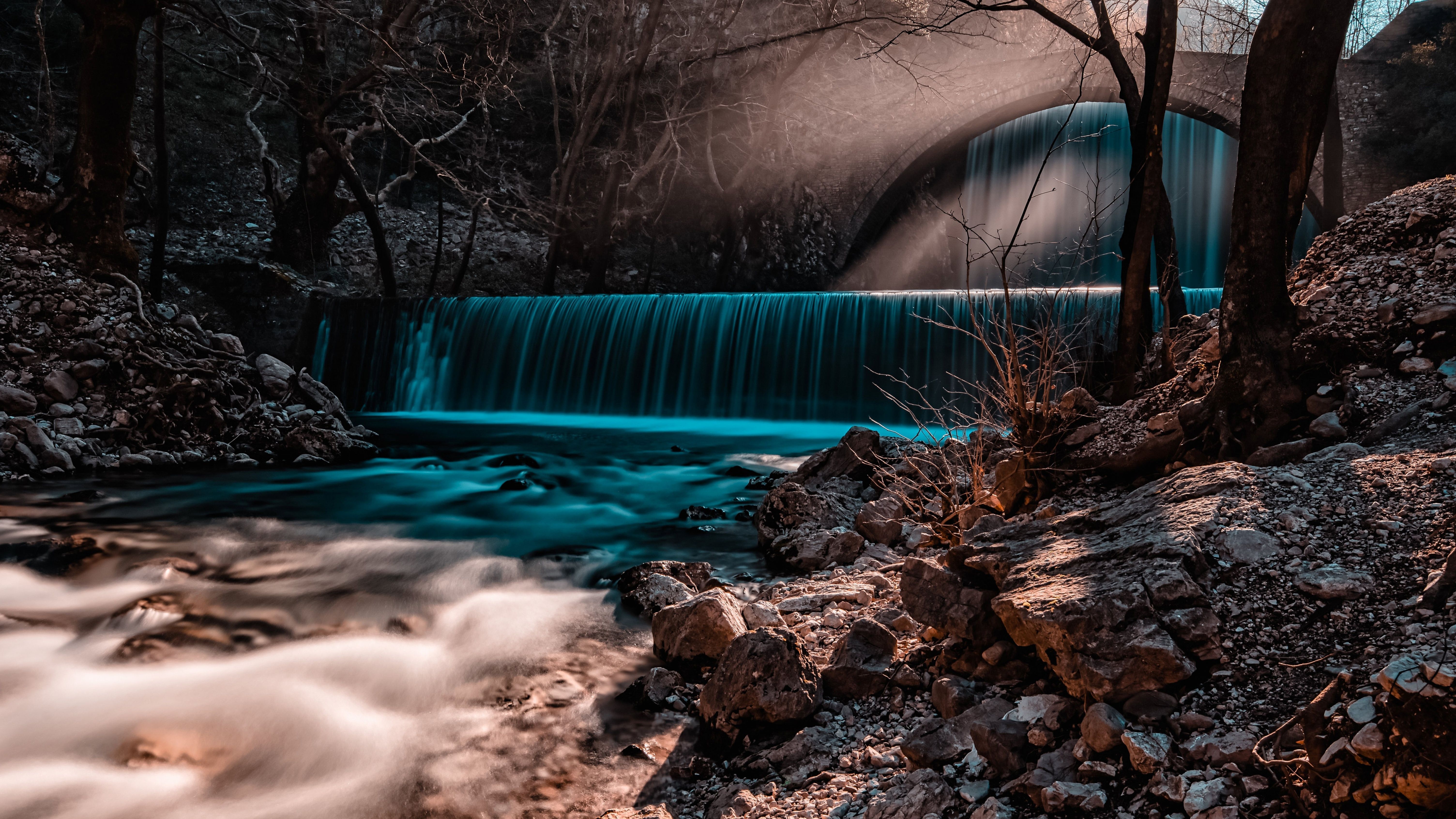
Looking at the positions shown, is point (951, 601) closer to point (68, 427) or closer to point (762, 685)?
point (762, 685)

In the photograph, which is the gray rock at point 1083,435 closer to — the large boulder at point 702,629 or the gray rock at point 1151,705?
the large boulder at point 702,629

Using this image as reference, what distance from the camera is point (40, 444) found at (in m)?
6.18

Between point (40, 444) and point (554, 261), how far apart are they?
10669 mm

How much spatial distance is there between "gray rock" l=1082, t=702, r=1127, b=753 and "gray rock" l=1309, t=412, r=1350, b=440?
178 centimetres

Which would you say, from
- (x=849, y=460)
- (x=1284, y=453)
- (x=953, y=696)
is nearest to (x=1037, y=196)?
(x=849, y=460)

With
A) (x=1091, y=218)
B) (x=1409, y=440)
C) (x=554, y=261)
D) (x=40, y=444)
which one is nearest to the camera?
(x=1409, y=440)

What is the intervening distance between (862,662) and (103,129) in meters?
9.27

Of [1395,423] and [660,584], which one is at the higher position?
[1395,423]

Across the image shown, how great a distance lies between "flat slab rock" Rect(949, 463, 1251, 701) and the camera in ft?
6.35

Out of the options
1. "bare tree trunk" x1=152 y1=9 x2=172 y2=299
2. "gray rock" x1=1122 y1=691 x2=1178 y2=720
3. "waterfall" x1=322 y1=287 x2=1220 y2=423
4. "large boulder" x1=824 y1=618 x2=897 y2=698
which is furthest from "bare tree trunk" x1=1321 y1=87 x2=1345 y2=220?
"bare tree trunk" x1=152 y1=9 x2=172 y2=299

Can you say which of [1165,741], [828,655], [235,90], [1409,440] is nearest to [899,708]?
[828,655]

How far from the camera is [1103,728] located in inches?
73.0

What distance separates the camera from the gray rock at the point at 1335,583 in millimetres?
1914

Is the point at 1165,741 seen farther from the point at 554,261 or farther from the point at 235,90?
the point at 235,90
